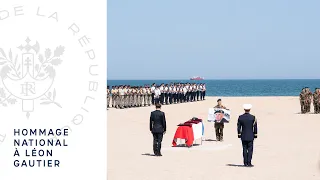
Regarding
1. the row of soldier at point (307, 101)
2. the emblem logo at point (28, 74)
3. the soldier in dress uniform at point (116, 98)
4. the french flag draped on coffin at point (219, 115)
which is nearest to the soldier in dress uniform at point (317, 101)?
the row of soldier at point (307, 101)

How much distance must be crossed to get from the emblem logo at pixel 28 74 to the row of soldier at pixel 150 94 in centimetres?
2945

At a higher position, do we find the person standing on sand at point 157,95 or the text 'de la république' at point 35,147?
the person standing on sand at point 157,95

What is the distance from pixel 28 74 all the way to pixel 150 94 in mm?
33668

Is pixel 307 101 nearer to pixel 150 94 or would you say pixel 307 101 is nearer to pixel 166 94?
pixel 150 94

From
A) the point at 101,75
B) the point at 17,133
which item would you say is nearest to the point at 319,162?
the point at 101,75

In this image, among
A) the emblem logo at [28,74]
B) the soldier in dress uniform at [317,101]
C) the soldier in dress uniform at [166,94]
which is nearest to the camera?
the emblem logo at [28,74]

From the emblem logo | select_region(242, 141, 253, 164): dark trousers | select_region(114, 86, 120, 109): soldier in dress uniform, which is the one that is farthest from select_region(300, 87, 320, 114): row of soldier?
the emblem logo

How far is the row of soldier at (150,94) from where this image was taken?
151 feet

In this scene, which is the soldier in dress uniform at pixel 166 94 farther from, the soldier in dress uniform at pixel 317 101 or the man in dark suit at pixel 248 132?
the man in dark suit at pixel 248 132

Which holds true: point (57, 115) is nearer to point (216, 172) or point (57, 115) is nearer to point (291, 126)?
point (216, 172)

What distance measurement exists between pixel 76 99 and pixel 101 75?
30.6 inches

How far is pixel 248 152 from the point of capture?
18.7m

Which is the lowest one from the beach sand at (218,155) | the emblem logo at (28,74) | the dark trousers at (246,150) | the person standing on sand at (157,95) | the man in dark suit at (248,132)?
the beach sand at (218,155)

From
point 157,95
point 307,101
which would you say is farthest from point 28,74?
point 157,95
